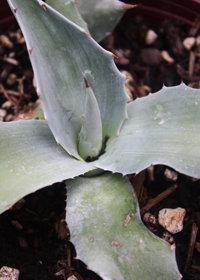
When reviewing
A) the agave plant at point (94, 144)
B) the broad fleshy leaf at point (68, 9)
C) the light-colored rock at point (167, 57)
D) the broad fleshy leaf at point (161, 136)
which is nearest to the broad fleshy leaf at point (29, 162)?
the agave plant at point (94, 144)

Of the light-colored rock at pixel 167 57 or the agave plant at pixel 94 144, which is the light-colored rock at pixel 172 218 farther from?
the light-colored rock at pixel 167 57

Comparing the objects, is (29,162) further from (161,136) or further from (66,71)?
(161,136)

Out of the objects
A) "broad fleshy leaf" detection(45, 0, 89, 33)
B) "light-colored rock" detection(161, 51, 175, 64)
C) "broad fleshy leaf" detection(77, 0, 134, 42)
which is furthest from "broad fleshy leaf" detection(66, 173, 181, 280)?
"light-colored rock" detection(161, 51, 175, 64)

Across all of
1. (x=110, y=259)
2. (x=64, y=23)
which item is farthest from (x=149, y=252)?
(x=64, y=23)

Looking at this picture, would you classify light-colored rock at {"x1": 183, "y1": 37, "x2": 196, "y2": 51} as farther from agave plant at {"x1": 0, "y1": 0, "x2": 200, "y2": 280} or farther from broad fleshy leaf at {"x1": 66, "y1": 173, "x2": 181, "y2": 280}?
broad fleshy leaf at {"x1": 66, "y1": 173, "x2": 181, "y2": 280}

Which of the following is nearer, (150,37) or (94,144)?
(94,144)

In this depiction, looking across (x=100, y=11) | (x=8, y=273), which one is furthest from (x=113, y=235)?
(x=100, y=11)

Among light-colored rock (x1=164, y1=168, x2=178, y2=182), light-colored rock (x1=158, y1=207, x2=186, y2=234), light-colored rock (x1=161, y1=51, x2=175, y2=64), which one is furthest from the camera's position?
light-colored rock (x1=161, y1=51, x2=175, y2=64)
